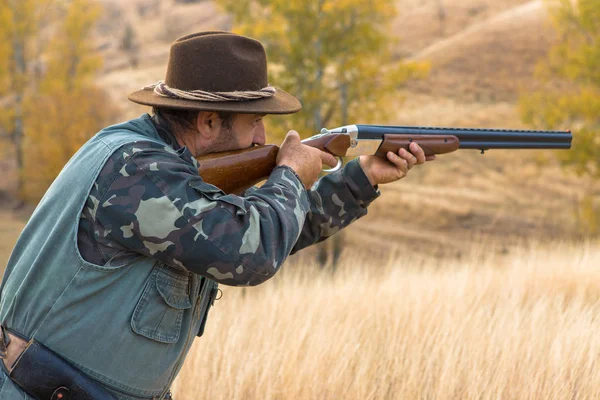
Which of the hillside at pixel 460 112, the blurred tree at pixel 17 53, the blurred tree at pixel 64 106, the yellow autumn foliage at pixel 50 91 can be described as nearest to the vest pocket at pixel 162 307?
the hillside at pixel 460 112

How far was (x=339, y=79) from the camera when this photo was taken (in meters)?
15.9

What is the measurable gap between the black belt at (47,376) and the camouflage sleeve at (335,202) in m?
1.22

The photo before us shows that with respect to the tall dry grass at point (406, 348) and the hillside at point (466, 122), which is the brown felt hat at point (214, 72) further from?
the hillside at point (466, 122)

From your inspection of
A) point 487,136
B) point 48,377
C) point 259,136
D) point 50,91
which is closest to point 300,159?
point 259,136

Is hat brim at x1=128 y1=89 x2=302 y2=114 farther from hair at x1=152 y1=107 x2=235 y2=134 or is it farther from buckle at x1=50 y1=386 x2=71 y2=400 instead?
buckle at x1=50 y1=386 x2=71 y2=400

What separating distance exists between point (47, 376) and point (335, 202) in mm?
1480

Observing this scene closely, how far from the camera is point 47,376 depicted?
224 centimetres

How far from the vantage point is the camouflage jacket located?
6.84 ft

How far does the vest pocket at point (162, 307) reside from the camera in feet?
7.34

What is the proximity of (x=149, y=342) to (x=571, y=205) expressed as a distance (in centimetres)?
2591

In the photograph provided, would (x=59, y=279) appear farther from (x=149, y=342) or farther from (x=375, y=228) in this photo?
(x=375, y=228)

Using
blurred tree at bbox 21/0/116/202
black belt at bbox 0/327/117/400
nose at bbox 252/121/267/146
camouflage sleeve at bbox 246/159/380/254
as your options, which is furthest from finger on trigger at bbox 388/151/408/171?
blurred tree at bbox 21/0/116/202

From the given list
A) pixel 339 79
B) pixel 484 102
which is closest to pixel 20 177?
pixel 339 79

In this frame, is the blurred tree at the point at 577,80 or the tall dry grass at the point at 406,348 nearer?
the tall dry grass at the point at 406,348
